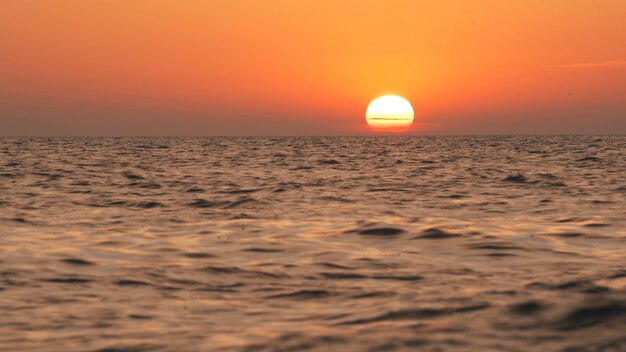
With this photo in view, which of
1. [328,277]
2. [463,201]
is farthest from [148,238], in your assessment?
[463,201]

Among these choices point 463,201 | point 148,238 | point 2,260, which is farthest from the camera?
point 463,201

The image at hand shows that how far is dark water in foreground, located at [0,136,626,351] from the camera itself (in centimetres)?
719

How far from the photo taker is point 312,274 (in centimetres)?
1030

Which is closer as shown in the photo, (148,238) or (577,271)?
(577,271)

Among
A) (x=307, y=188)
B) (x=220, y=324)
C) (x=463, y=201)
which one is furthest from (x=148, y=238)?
(x=307, y=188)

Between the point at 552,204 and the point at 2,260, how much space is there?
14.1 m

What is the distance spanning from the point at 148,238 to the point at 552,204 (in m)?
11.3

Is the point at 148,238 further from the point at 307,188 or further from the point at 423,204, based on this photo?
the point at 307,188

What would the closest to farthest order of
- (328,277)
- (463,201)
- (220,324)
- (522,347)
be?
(522,347), (220,324), (328,277), (463,201)

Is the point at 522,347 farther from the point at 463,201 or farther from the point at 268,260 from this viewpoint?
the point at 463,201

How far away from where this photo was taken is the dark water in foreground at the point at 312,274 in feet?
23.6

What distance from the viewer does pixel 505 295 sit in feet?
28.8

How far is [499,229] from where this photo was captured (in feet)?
49.3

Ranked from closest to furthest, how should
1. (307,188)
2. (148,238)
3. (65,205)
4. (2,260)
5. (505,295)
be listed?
(505,295) → (2,260) → (148,238) → (65,205) → (307,188)
